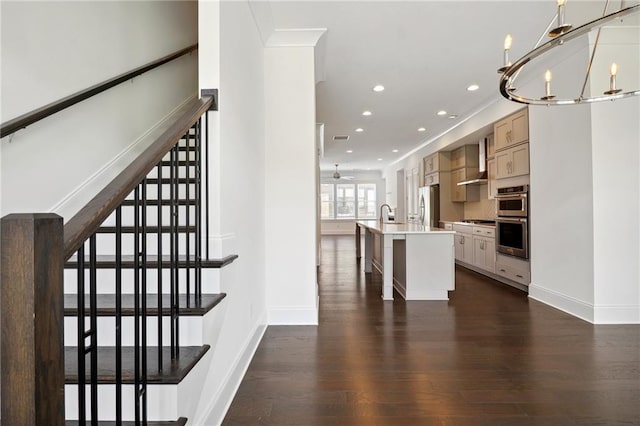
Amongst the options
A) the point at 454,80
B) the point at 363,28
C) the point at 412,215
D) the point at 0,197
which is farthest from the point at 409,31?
the point at 412,215

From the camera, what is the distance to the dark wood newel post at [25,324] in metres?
0.59

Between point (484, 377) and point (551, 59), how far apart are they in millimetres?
3366

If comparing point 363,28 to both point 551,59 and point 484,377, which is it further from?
point 484,377

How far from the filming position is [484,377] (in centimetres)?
211

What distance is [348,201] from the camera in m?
14.1

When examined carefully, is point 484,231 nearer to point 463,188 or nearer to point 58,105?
point 463,188

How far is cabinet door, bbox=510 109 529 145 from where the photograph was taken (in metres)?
4.17

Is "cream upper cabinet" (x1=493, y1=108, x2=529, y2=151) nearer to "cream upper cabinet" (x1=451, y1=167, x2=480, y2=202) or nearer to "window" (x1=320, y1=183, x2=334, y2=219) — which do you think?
"cream upper cabinet" (x1=451, y1=167, x2=480, y2=202)

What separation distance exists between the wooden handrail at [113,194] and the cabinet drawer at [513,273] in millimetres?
4355

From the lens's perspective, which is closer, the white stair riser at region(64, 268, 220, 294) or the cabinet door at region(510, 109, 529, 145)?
the white stair riser at region(64, 268, 220, 294)

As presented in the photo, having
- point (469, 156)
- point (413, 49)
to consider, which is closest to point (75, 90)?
point (413, 49)

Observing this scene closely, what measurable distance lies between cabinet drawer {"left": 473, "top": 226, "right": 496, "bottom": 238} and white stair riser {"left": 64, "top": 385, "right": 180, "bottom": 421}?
16.1 feet

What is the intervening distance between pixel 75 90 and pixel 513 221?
4.81m

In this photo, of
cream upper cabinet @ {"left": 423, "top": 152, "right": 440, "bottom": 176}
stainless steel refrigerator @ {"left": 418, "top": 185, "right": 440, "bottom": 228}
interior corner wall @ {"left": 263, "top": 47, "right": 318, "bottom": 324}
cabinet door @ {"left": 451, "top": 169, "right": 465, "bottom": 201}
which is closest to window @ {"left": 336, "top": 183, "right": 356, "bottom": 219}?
cream upper cabinet @ {"left": 423, "top": 152, "right": 440, "bottom": 176}
